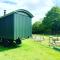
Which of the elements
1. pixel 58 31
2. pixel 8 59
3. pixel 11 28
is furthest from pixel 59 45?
pixel 58 31

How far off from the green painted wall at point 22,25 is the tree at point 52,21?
33725 mm

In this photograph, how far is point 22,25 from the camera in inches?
749

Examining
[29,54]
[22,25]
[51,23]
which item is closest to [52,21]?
[51,23]

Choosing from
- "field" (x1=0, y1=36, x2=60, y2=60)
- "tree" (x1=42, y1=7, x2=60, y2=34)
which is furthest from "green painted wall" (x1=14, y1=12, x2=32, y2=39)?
"tree" (x1=42, y1=7, x2=60, y2=34)

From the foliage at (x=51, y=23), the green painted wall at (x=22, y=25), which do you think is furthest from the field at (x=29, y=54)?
the foliage at (x=51, y=23)

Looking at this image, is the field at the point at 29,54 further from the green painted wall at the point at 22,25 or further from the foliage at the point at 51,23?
the foliage at the point at 51,23

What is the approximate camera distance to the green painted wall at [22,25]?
17.9m

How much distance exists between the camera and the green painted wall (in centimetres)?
1786

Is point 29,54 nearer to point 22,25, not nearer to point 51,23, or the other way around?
point 22,25

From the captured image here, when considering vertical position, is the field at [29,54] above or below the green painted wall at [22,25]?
below

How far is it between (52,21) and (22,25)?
37672 millimetres

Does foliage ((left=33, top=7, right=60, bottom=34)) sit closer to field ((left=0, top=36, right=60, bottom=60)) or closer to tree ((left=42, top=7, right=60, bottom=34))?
tree ((left=42, top=7, right=60, bottom=34))

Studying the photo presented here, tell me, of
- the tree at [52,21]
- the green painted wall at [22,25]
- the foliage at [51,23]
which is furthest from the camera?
the foliage at [51,23]

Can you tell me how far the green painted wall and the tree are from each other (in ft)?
111
